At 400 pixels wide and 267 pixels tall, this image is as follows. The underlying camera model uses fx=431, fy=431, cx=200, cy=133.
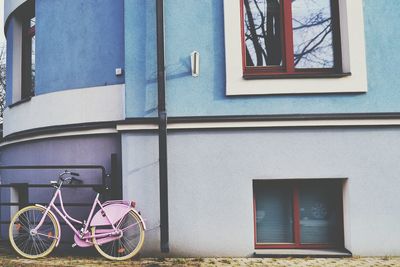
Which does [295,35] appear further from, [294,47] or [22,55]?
[22,55]

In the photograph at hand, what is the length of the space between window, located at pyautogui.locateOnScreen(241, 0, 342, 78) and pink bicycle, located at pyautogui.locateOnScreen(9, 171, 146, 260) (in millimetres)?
2924

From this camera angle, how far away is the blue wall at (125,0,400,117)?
20.9ft

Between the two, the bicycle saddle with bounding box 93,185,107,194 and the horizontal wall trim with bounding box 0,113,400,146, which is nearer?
the horizontal wall trim with bounding box 0,113,400,146

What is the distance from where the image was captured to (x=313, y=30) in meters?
6.79

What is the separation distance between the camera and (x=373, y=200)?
247 inches

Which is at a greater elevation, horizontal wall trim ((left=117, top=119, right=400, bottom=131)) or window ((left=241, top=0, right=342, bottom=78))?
window ((left=241, top=0, right=342, bottom=78))

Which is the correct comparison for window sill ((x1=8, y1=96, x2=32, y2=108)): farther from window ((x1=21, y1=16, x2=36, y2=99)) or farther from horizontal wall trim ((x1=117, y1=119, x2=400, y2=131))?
horizontal wall trim ((x1=117, y1=119, x2=400, y2=131))

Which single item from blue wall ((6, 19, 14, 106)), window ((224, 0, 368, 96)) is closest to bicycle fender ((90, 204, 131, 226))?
window ((224, 0, 368, 96))

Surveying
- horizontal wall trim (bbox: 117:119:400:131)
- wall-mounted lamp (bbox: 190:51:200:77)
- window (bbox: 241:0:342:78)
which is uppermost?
window (bbox: 241:0:342:78)

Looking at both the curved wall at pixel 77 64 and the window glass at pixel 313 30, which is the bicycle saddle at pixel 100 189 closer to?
the curved wall at pixel 77 64

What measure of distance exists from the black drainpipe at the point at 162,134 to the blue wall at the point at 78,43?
1.07 metres

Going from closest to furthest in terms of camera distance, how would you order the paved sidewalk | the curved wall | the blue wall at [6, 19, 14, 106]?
1. the paved sidewalk
2. the curved wall
3. the blue wall at [6, 19, 14, 106]

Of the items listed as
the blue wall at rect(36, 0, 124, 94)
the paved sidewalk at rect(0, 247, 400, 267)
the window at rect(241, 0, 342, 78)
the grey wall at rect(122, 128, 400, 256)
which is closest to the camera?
the paved sidewalk at rect(0, 247, 400, 267)

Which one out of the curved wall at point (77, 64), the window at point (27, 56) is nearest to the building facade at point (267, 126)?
the curved wall at point (77, 64)
